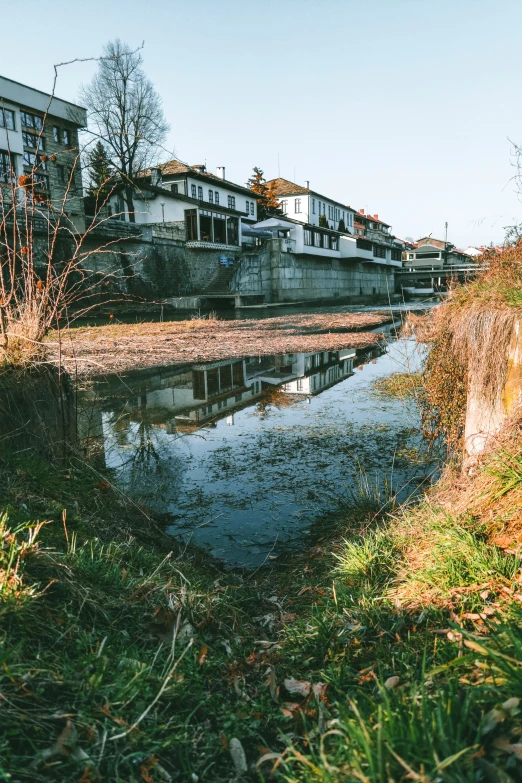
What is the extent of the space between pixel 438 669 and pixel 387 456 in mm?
5067

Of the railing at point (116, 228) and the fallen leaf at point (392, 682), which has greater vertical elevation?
the railing at point (116, 228)

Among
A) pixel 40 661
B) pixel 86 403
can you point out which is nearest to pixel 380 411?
pixel 86 403

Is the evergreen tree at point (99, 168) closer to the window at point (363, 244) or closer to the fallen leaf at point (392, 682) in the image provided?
the fallen leaf at point (392, 682)

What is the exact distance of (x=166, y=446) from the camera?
24.7 ft

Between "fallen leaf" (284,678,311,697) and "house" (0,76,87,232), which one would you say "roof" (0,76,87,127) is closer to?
"house" (0,76,87,232)

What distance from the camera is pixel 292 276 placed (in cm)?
4628

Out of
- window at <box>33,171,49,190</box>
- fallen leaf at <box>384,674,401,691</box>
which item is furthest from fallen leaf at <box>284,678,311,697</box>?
window at <box>33,171,49,190</box>

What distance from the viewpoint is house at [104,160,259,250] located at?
A: 39844 millimetres

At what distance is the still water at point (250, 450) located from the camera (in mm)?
5203

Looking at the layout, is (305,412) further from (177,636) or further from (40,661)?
(40,661)

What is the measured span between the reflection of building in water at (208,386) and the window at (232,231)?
31.2 meters

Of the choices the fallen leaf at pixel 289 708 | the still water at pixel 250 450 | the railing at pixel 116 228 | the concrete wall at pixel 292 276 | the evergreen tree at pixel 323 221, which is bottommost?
the still water at pixel 250 450

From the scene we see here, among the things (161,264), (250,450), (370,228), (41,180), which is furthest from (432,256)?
(41,180)

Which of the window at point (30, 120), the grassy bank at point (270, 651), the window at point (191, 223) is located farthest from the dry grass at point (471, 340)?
the window at point (30, 120)
